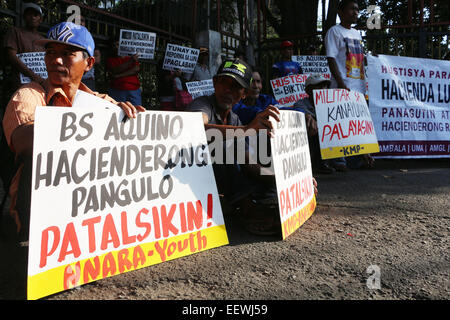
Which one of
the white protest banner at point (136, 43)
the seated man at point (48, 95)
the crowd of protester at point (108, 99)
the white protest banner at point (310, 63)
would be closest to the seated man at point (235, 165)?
the crowd of protester at point (108, 99)

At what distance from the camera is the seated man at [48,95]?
1998mm

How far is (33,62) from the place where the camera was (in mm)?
4871

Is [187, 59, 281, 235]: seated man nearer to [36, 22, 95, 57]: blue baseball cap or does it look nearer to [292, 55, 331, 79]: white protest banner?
[36, 22, 95, 57]: blue baseball cap

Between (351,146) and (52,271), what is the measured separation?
371 centimetres

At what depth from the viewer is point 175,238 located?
2168 mm

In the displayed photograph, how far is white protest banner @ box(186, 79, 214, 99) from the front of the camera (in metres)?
6.40

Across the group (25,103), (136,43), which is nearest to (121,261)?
(25,103)

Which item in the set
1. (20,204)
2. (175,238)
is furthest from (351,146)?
(20,204)

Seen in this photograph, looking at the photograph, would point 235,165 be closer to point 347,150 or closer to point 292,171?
point 292,171

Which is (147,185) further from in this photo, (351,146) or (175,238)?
(351,146)

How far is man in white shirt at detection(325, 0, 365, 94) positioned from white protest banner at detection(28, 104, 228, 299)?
10.8 ft

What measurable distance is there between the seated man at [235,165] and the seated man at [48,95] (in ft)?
2.49

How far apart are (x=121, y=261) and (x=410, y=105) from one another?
5512 millimetres

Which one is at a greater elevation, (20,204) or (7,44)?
(7,44)
